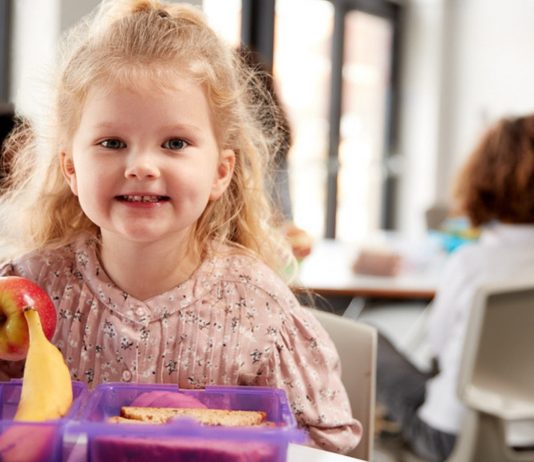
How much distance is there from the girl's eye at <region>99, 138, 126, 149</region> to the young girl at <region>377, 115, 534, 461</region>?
1.41 metres

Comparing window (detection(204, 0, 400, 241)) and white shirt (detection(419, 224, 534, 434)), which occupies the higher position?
window (detection(204, 0, 400, 241))

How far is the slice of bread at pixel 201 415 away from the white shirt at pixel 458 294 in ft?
4.66

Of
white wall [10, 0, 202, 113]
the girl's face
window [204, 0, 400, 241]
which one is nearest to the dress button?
the girl's face

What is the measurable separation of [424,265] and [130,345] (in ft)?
6.55

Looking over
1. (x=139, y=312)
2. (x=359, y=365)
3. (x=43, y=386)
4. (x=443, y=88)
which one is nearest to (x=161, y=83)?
(x=139, y=312)

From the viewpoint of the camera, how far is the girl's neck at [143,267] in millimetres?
1206

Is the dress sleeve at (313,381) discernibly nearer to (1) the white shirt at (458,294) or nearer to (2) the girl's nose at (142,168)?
(2) the girl's nose at (142,168)

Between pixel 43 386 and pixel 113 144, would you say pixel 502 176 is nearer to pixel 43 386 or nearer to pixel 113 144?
pixel 113 144

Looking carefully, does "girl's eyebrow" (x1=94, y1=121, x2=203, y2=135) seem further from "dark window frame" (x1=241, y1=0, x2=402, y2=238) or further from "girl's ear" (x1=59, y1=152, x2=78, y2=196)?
"dark window frame" (x1=241, y1=0, x2=402, y2=238)

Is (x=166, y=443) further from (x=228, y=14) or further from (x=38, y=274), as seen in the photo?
(x=228, y=14)

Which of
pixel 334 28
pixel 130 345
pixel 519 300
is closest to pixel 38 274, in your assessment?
pixel 130 345

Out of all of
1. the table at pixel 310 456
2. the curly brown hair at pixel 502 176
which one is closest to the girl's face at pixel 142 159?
the table at pixel 310 456

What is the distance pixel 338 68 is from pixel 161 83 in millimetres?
5312

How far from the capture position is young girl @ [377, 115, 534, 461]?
224 cm
